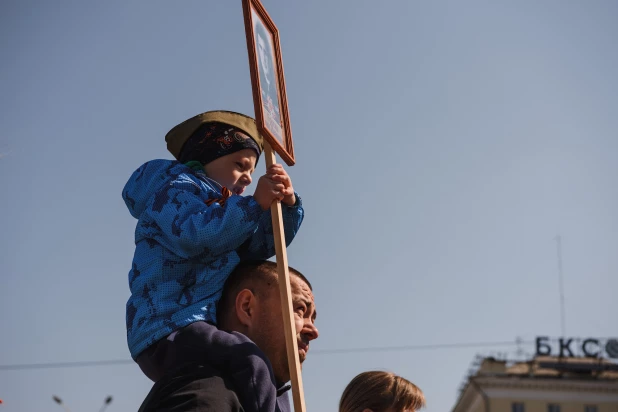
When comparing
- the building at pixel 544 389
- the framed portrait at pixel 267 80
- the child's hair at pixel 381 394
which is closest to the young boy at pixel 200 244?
the framed portrait at pixel 267 80

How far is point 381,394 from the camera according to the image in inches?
210

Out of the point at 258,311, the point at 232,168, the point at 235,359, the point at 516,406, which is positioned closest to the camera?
the point at 235,359

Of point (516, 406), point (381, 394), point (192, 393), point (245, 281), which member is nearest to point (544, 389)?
point (516, 406)

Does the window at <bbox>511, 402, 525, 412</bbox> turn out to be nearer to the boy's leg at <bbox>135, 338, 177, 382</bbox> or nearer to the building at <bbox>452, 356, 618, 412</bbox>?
the building at <bbox>452, 356, 618, 412</bbox>

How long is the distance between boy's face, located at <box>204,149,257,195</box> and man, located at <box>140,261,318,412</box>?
430 mm

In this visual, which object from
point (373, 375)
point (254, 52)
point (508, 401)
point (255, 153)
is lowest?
point (508, 401)

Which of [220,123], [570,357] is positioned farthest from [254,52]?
[570,357]

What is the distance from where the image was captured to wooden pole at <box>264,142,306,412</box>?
4559 millimetres

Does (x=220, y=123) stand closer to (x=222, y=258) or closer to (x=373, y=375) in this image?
(x=222, y=258)

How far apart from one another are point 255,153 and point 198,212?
2.16 ft

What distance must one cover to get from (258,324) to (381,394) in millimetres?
842

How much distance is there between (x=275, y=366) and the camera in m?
4.83

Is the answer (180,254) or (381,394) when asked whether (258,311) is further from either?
(381,394)

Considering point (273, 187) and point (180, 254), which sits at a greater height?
point (273, 187)
